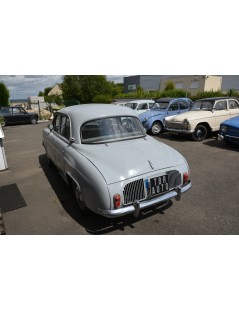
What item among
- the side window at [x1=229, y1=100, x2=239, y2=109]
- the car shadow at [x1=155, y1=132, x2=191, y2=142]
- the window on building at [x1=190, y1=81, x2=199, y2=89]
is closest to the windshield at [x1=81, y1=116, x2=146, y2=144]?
the car shadow at [x1=155, y1=132, x2=191, y2=142]

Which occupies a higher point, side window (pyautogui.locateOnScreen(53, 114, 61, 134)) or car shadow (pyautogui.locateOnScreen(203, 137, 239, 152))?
side window (pyautogui.locateOnScreen(53, 114, 61, 134))

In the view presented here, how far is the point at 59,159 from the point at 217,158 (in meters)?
4.60

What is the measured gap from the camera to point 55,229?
3023 mm

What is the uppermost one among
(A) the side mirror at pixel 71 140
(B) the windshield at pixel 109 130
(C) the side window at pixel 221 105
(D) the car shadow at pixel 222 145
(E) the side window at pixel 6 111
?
(C) the side window at pixel 221 105

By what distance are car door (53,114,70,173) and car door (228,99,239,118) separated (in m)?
7.03

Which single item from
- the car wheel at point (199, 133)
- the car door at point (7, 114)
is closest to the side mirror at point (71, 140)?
the car wheel at point (199, 133)

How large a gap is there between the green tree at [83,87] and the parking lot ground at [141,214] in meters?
27.9

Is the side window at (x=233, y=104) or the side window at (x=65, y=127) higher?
the side window at (x=233, y=104)

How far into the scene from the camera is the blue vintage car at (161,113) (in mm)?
9531

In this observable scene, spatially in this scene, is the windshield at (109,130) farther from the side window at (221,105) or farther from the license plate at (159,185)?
the side window at (221,105)

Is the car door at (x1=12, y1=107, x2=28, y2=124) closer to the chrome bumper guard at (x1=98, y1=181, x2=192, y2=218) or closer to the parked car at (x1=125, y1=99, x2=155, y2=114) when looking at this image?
the parked car at (x1=125, y1=99, x2=155, y2=114)

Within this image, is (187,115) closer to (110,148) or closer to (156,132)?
(156,132)

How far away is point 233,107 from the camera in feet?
27.2

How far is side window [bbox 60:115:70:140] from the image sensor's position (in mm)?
3844
